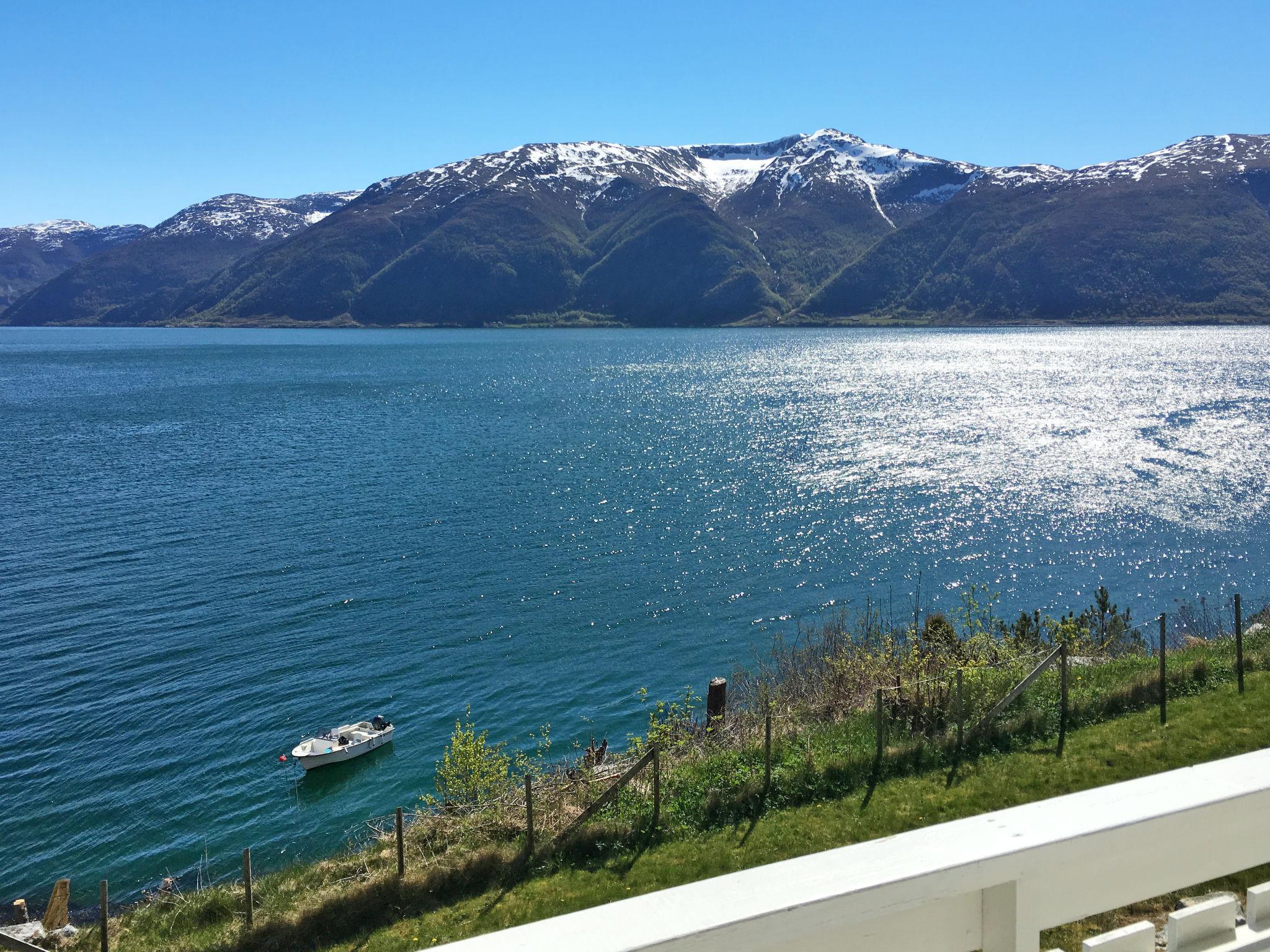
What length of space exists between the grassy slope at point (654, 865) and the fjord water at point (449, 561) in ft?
30.8

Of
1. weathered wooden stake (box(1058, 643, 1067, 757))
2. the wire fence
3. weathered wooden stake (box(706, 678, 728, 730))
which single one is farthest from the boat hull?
weathered wooden stake (box(1058, 643, 1067, 757))

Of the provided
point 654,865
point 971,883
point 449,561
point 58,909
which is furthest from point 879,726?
point 449,561

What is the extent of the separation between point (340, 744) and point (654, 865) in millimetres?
17331

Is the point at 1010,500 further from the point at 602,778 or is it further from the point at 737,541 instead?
the point at 602,778

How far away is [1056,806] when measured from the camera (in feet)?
13.2

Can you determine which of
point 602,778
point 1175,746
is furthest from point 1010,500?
point 602,778

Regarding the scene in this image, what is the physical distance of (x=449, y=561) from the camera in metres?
51.3

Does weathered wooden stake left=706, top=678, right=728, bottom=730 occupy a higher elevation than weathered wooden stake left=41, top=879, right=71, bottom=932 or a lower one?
higher

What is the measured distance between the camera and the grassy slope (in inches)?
626

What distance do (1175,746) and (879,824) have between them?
7350mm

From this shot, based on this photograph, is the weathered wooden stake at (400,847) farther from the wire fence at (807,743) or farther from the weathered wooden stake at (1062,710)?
the weathered wooden stake at (1062,710)

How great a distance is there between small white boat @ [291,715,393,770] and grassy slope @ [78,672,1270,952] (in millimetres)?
10222

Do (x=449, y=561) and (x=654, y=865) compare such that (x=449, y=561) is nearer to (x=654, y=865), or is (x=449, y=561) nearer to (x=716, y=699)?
(x=716, y=699)

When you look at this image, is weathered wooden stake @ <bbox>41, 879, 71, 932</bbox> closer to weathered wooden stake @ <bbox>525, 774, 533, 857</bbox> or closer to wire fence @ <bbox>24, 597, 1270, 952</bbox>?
wire fence @ <bbox>24, 597, 1270, 952</bbox>
